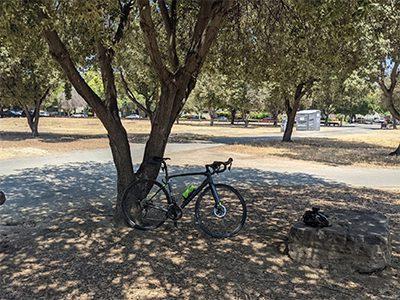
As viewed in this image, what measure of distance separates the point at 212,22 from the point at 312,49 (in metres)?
4.83

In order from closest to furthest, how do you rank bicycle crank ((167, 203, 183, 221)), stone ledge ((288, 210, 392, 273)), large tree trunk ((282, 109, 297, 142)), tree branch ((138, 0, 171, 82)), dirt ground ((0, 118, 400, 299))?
dirt ground ((0, 118, 400, 299)) < stone ledge ((288, 210, 392, 273)) < tree branch ((138, 0, 171, 82)) < bicycle crank ((167, 203, 183, 221)) < large tree trunk ((282, 109, 297, 142))

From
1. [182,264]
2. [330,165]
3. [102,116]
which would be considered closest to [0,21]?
[102,116]

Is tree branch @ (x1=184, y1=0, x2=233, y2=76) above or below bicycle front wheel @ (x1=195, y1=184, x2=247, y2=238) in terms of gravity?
above

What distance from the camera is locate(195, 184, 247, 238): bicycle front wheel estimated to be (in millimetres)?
5301

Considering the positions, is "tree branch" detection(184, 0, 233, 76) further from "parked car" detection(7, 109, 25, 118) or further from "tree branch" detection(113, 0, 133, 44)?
"parked car" detection(7, 109, 25, 118)

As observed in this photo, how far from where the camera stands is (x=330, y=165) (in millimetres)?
13789

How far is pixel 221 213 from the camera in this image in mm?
5434

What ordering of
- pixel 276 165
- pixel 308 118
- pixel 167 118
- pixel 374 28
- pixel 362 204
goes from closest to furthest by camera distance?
pixel 167 118
pixel 362 204
pixel 374 28
pixel 276 165
pixel 308 118

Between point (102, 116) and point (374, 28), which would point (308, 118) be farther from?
point (102, 116)

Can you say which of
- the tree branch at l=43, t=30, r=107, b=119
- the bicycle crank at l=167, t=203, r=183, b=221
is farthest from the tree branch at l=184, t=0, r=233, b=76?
the bicycle crank at l=167, t=203, r=183, b=221

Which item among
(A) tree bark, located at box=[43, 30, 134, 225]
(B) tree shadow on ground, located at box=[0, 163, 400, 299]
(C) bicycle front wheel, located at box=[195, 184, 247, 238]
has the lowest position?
(B) tree shadow on ground, located at box=[0, 163, 400, 299]

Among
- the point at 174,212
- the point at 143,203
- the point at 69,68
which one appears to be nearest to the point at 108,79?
the point at 69,68

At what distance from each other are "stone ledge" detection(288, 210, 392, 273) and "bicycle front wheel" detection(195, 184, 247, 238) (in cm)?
107

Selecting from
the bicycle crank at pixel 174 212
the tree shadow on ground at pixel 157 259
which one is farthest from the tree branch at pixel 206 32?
the tree shadow on ground at pixel 157 259
